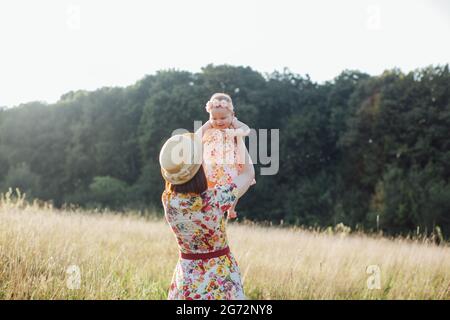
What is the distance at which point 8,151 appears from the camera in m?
30.4

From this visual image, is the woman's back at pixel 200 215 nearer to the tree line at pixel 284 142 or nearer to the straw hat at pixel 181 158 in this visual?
the straw hat at pixel 181 158

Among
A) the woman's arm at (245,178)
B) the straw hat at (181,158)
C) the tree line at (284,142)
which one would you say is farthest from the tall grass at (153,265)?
the tree line at (284,142)

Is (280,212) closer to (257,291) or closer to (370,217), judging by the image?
(370,217)

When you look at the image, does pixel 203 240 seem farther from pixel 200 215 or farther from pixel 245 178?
pixel 245 178

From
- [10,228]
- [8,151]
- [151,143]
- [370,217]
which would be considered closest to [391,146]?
[370,217]

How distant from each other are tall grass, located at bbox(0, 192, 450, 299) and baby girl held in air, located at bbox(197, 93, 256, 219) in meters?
1.78

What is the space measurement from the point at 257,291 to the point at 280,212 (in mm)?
20535

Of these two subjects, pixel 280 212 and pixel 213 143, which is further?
pixel 280 212

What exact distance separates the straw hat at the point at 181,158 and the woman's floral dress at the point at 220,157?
1.81 ft

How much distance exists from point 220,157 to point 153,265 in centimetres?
296

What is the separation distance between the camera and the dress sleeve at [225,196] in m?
2.59

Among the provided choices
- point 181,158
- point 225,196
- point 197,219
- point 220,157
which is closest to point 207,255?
point 197,219

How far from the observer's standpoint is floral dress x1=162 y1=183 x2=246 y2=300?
2.56m

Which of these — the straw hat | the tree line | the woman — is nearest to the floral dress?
the woman
